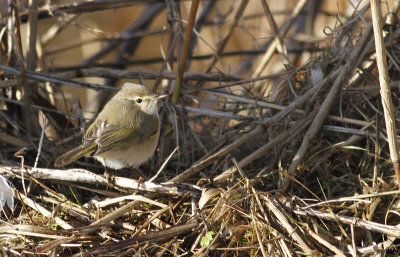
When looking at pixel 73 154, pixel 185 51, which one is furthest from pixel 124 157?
pixel 185 51

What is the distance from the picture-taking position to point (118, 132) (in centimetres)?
332

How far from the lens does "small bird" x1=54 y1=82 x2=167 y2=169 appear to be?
314 cm

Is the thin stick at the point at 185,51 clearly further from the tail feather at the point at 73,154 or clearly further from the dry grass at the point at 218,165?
the tail feather at the point at 73,154

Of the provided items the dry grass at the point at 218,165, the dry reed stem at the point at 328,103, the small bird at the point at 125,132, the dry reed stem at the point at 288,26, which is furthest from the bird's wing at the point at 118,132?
the dry reed stem at the point at 288,26

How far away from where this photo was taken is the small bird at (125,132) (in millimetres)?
3137

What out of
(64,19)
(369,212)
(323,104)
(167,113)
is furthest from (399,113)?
(64,19)

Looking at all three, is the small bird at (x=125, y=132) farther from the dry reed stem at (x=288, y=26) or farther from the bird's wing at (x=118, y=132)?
the dry reed stem at (x=288, y=26)

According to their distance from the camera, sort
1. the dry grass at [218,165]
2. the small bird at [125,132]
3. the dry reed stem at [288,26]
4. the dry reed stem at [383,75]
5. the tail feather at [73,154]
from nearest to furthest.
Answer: the dry reed stem at [383,75]
the dry grass at [218,165]
the tail feather at [73,154]
the small bird at [125,132]
the dry reed stem at [288,26]

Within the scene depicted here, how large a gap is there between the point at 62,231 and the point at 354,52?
233 cm

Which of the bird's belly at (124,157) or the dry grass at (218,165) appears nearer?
the dry grass at (218,165)

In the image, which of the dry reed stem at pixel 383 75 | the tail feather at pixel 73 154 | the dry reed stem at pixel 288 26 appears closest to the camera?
the dry reed stem at pixel 383 75

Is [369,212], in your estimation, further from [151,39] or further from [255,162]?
[151,39]

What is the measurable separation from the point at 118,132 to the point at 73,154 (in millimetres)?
409

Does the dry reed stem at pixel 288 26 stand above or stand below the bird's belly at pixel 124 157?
above
